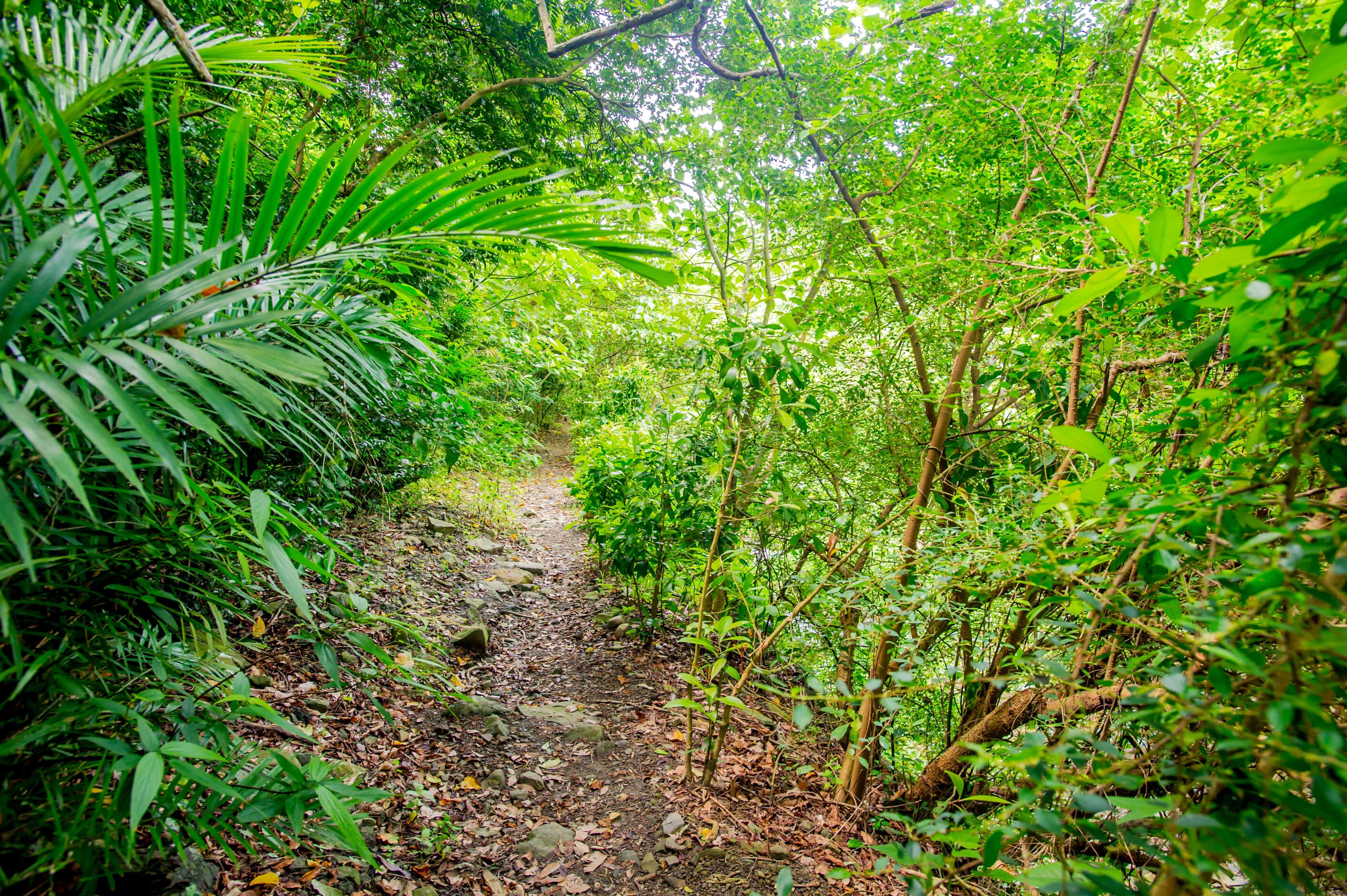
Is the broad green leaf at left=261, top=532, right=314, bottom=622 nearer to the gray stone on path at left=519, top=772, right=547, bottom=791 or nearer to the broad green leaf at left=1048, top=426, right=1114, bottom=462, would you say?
the broad green leaf at left=1048, top=426, right=1114, bottom=462

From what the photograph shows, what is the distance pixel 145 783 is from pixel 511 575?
361 centimetres

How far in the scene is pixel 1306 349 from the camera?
61 cm

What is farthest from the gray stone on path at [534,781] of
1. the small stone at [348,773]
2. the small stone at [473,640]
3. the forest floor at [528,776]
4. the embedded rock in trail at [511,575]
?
the embedded rock in trail at [511,575]

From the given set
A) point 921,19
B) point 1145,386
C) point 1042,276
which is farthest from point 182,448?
point 921,19

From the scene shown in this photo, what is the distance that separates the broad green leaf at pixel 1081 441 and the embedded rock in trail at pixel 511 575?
396 cm

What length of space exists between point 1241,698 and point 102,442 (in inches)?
53.4

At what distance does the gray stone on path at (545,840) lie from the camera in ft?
6.09

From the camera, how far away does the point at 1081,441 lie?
2.35ft

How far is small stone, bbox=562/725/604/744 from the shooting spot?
2.53m

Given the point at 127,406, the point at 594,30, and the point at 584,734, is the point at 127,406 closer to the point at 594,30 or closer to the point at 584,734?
the point at 584,734

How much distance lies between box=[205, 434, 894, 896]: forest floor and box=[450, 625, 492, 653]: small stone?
0.03 meters

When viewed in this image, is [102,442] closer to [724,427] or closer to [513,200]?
[513,200]

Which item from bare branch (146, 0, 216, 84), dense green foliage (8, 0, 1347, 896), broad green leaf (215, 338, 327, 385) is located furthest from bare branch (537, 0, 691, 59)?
broad green leaf (215, 338, 327, 385)

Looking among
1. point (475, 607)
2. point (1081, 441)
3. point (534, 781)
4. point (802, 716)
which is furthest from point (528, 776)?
point (1081, 441)
